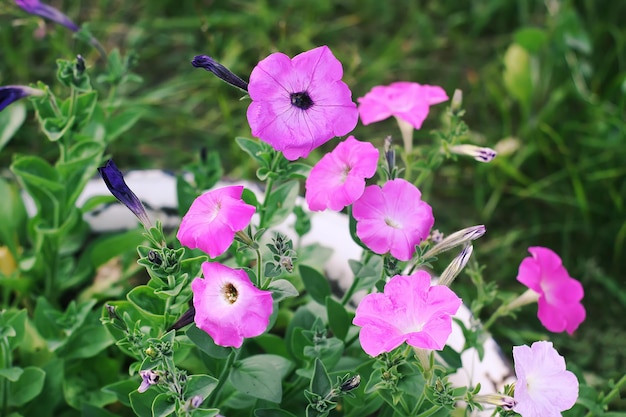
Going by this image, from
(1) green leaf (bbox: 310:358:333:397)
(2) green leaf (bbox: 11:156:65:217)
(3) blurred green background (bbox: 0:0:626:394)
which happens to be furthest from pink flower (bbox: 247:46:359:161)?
(3) blurred green background (bbox: 0:0:626:394)

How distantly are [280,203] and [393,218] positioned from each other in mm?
Result: 219

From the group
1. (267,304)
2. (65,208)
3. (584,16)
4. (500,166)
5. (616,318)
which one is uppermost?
(267,304)

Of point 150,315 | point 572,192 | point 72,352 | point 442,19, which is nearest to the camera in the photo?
point 150,315

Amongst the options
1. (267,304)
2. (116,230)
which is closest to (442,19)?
(116,230)

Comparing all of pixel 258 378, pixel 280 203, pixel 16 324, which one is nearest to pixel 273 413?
pixel 258 378

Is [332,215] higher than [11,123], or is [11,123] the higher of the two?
[11,123]

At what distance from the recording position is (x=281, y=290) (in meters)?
0.81

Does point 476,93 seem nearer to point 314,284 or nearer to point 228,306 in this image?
point 314,284

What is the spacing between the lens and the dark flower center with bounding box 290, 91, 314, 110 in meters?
0.82

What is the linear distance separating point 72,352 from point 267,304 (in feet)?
1.58

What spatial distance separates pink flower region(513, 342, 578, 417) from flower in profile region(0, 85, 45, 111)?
0.68 m

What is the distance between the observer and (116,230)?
132cm

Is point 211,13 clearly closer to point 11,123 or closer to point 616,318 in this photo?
point 11,123

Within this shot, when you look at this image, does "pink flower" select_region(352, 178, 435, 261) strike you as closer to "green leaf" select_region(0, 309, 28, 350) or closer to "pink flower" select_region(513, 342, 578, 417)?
"pink flower" select_region(513, 342, 578, 417)
